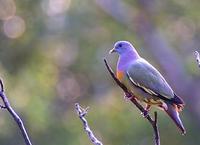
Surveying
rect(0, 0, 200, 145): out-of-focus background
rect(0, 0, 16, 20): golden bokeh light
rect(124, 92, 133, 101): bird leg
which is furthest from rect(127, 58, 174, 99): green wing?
rect(0, 0, 16, 20): golden bokeh light

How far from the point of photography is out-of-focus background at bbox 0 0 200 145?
13.3 metres

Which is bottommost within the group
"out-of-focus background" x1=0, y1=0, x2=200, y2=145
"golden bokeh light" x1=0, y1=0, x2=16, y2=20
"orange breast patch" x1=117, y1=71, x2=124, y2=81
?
"orange breast patch" x1=117, y1=71, x2=124, y2=81

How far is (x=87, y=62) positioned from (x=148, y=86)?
1074 centimetres

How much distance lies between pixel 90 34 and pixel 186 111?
3070 mm

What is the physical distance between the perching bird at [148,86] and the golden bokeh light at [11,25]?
971 cm

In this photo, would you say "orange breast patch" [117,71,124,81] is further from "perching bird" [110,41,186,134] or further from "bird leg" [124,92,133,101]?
"bird leg" [124,92,133,101]

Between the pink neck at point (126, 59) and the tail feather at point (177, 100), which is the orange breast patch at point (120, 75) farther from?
the tail feather at point (177, 100)

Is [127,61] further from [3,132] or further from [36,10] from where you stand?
[36,10]

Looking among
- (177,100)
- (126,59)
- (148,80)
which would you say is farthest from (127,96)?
(126,59)

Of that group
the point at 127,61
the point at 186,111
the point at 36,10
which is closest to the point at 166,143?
the point at 186,111

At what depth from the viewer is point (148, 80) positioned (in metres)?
4.84

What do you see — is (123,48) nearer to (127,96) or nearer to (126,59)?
(126,59)

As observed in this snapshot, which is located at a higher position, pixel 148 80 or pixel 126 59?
pixel 126 59

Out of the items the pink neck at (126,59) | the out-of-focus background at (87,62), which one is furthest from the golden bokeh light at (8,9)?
the pink neck at (126,59)
